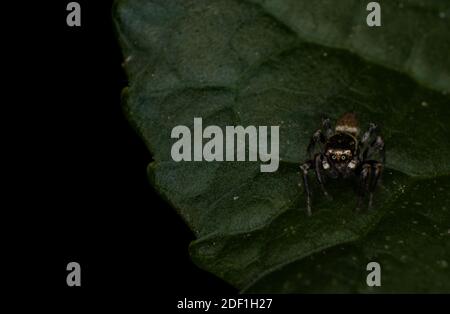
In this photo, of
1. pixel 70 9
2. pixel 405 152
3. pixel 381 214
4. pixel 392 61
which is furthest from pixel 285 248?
pixel 70 9

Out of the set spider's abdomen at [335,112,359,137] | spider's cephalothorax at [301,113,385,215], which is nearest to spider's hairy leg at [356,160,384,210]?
spider's cephalothorax at [301,113,385,215]

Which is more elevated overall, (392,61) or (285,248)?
(392,61)

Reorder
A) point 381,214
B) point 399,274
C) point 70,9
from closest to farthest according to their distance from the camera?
1. point 399,274
2. point 381,214
3. point 70,9

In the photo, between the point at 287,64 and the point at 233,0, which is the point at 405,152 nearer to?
the point at 287,64

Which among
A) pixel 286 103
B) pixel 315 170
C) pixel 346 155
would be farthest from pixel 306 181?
pixel 346 155

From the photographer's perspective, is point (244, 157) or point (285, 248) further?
point (244, 157)

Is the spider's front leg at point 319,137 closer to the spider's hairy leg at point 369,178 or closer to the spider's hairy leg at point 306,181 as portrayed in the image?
the spider's hairy leg at point 306,181

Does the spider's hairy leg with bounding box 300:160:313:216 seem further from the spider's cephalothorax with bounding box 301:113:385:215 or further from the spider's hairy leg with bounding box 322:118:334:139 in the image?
the spider's hairy leg with bounding box 322:118:334:139
